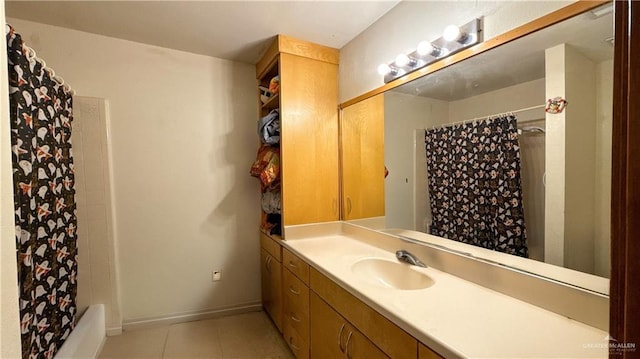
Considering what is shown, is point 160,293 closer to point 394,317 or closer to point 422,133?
point 394,317

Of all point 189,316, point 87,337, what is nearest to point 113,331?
point 87,337

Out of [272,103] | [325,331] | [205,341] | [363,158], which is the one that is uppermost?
[272,103]

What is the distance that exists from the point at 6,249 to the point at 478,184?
1612 millimetres

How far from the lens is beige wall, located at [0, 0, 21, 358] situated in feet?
1.89

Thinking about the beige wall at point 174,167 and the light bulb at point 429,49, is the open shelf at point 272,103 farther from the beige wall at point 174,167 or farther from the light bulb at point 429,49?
the light bulb at point 429,49

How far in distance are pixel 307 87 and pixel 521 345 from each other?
191cm

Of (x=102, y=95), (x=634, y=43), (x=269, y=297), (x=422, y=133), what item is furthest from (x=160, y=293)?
(x=634, y=43)

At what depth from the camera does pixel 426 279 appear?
1.31m

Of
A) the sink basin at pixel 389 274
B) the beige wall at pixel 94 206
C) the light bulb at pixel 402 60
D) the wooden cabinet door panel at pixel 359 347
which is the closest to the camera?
the wooden cabinet door panel at pixel 359 347

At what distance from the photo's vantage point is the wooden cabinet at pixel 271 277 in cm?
207

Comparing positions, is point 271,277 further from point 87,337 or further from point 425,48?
point 425,48

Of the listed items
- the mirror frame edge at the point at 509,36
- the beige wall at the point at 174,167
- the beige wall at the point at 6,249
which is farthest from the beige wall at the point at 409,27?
the beige wall at the point at 6,249

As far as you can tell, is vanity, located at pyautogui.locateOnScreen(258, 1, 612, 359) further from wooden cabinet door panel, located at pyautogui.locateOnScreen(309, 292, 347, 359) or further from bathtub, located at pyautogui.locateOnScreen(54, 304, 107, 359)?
bathtub, located at pyautogui.locateOnScreen(54, 304, 107, 359)

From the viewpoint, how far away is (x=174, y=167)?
229cm
